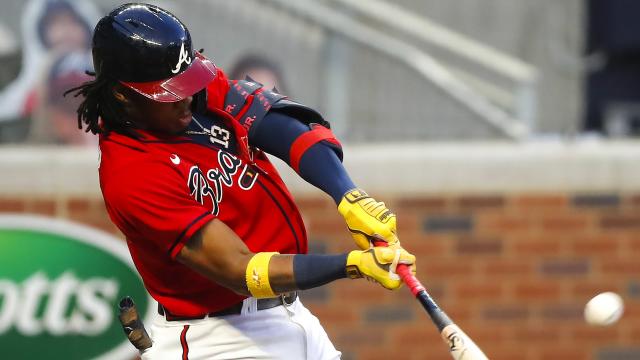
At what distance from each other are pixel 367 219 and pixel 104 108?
813mm

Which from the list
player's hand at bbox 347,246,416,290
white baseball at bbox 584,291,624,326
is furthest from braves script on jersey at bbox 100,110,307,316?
white baseball at bbox 584,291,624,326

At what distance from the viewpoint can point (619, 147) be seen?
243 inches

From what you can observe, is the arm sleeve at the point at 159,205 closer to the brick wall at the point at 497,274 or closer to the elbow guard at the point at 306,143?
the elbow guard at the point at 306,143

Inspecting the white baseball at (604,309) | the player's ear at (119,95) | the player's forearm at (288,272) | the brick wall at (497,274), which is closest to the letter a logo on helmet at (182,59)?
the player's ear at (119,95)

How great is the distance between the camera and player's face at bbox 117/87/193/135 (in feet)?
11.7

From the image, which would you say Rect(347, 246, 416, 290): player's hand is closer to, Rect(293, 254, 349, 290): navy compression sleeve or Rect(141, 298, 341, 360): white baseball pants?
Rect(293, 254, 349, 290): navy compression sleeve

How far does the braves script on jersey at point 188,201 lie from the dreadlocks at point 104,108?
0.03 m

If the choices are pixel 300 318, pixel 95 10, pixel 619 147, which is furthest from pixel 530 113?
pixel 300 318

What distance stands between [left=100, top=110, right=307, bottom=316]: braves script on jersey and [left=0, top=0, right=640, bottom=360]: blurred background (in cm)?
207

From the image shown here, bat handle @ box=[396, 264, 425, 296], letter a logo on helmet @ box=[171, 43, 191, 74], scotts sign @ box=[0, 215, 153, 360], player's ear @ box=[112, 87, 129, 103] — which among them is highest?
bat handle @ box=[396, 264, 425, 296]

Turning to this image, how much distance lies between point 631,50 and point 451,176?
6436mm

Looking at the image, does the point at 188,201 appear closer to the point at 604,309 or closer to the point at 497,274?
the point at 604,309

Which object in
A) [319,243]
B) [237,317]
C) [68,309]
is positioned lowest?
[68,309]

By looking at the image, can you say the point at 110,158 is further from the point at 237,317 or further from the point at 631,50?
the point at 631,50
